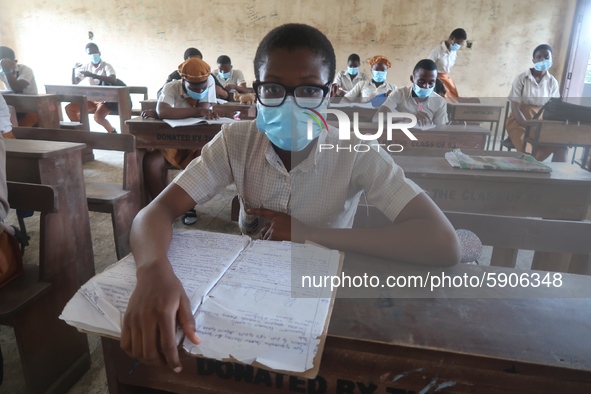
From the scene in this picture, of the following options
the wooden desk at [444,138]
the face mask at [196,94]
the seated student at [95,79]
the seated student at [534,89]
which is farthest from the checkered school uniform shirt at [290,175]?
the seated student at [95,79]

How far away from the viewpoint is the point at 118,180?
154 inches

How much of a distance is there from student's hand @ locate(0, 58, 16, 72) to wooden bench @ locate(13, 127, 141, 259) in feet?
11.9

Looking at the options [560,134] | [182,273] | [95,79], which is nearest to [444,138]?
[560,134]

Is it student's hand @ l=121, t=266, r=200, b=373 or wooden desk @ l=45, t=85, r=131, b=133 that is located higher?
wooden desk @ l=45, t=85, r=131, b=133

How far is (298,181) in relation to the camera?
1.04 m

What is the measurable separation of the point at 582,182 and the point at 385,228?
1.48m

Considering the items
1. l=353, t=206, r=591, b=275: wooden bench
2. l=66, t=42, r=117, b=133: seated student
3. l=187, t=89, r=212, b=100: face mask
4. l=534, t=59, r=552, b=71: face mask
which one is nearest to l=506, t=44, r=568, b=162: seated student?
l=534, t=59, r=552, b=71: face mask

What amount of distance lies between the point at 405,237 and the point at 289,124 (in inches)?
16.1

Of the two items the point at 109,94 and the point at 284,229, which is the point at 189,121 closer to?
the point at 284,229

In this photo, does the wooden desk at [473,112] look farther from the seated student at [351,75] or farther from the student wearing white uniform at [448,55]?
the seated student at [351,75]

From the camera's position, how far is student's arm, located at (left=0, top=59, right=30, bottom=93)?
195 inches

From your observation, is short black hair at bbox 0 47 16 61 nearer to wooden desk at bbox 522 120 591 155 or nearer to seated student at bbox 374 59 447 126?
seated student at bbox 374 59 447 126

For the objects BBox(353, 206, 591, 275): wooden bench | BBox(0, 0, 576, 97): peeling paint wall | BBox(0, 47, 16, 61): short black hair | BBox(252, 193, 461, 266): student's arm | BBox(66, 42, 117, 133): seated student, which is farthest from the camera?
BBox(0, 0, 576, 97): peeling paint wall

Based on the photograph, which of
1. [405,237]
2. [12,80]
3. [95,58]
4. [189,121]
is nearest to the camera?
[405,237]
